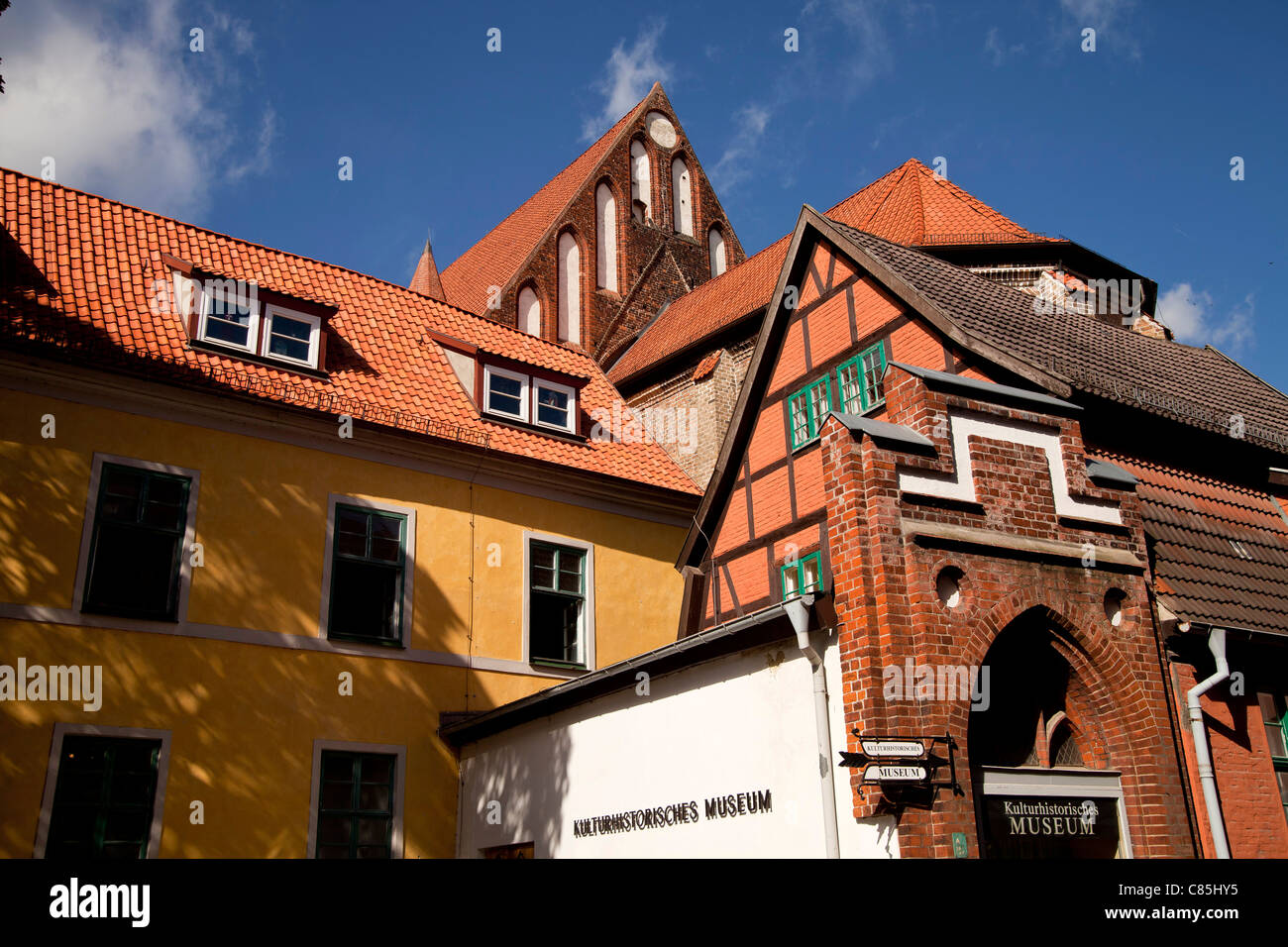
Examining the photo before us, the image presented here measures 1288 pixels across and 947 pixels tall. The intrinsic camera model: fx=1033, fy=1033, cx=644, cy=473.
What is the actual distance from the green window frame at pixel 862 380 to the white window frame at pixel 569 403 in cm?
485

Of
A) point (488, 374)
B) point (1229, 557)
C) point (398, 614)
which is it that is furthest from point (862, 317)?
point (398, 614)

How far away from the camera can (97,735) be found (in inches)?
413

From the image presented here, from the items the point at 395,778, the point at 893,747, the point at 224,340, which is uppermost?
the point at 224,340

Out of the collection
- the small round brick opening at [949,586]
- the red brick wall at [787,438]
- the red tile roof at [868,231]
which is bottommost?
the small round brick opening at [949,586]

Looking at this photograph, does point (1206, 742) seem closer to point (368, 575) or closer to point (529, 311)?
point (368, 575)

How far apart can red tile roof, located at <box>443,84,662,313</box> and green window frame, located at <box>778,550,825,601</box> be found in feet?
60.4

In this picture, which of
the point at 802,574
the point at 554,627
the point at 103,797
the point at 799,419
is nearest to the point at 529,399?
the point at 554,627

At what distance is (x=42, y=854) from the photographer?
978 centimetres

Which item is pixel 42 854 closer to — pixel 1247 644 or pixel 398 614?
pixel 398 614

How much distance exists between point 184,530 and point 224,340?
2801 millimetres

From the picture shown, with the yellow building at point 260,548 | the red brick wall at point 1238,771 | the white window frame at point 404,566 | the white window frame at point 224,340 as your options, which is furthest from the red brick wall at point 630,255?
the red brick wall at point 1238,771

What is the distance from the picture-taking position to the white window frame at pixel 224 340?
514 inches

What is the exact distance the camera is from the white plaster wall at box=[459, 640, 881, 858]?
26.2 feet

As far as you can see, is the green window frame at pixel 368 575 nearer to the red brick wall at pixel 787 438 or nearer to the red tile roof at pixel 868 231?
the red brick wall at pixel 787 438
